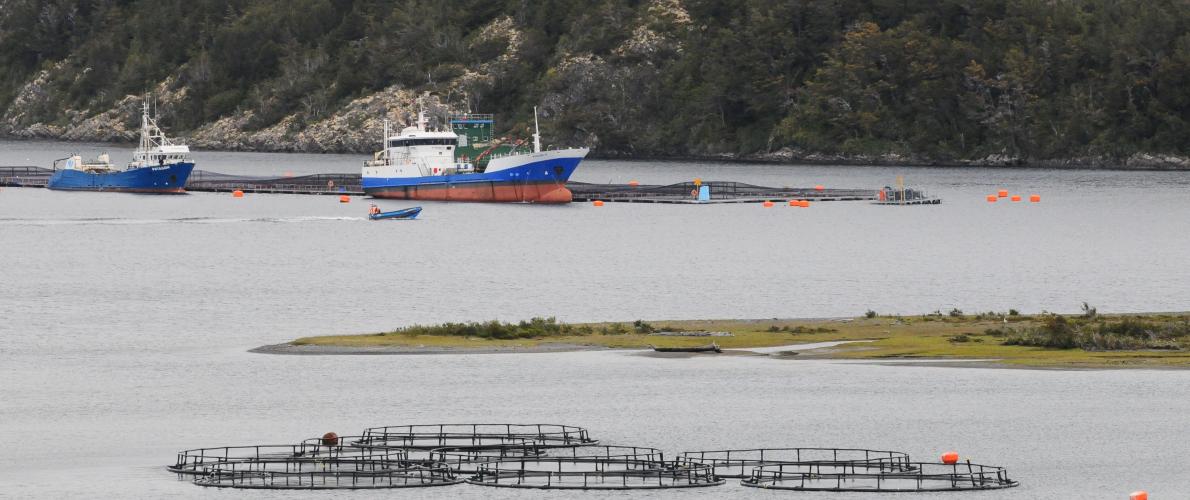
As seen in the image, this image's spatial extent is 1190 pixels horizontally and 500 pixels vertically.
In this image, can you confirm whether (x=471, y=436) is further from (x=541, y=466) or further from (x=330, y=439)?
(x=330, y=439)

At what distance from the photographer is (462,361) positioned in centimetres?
9450

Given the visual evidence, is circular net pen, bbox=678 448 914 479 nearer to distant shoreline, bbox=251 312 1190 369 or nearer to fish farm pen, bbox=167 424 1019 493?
fish farm pen, bbox=167 424 1019 493

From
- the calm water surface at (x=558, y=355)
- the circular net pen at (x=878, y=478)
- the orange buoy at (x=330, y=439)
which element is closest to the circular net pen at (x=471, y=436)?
the orange buoy at (x=330, y=439)

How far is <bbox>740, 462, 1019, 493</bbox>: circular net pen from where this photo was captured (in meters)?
63.4

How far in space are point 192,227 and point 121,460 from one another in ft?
424

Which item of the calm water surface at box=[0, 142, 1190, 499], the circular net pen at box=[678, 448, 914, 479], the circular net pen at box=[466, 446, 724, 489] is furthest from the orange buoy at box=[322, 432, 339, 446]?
the circular net pen at box=[678, 448, 914, 479]

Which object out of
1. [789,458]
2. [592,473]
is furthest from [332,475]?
[789,458]

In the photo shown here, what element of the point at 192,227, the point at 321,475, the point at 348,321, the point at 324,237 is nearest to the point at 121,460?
the point at 321,475

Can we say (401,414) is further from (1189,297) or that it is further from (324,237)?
(324,237)

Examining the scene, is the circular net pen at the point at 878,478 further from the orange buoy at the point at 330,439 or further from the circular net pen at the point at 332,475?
the orange buoy at the point at 330,439

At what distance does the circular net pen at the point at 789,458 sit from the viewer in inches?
2598

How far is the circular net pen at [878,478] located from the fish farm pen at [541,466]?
1.3 inches

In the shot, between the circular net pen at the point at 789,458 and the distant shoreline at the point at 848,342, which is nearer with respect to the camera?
the circular net pen at the point at 789,458

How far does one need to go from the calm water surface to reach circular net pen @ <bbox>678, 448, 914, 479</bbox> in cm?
199
